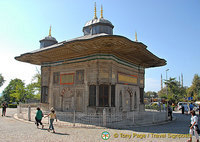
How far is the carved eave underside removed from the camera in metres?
9.02

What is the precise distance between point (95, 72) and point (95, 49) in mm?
1556

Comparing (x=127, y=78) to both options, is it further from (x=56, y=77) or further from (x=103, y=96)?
(x=56, y=77)

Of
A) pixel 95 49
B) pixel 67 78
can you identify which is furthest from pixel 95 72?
pixel 67 78

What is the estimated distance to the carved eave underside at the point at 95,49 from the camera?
29.6ft

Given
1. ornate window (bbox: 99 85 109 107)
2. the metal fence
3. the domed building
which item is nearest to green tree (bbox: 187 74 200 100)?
the domed building

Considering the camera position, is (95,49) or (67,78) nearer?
(95,49)

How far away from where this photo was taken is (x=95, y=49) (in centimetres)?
1049

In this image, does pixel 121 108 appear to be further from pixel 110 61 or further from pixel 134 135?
pixel 134 135

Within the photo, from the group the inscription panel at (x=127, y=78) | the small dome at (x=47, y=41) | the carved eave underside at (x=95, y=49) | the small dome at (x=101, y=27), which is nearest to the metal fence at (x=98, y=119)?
the inscription panel at (x=127, y=78)

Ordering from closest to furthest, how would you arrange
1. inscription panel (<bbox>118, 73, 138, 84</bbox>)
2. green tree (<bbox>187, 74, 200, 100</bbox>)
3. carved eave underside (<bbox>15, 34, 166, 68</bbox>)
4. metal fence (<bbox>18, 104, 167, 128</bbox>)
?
metal fence (<bbox>18, 104, 167, 128</bbox>) < carved eave underside (<bbox>15, 34, 166, 68</bbox>) < inscription panel (<bbox>118, 73, 138, 84</bbox>) < green tree (<bbox>187, 74, 200, 100</bbox>)

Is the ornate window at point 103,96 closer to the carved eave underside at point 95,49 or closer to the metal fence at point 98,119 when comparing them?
the metal fence at point 98,119

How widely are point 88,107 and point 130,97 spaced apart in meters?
4.45

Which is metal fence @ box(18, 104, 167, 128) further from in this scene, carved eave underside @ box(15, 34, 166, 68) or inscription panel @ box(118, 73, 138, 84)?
carved eave underside @ box(15, 34, 166, 68)

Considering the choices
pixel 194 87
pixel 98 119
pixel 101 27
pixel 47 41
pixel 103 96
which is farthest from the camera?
pixel 194 87
